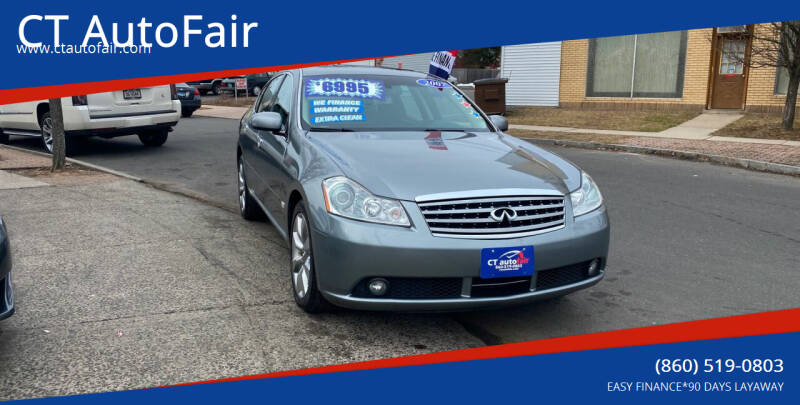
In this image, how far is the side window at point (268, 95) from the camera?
6203mm

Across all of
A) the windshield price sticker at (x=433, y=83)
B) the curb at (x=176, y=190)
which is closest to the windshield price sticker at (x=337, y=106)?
the windshield price sticker at (x=433, y=83)

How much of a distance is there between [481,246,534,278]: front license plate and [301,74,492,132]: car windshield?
Answer: 1.63m

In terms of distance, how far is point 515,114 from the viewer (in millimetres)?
20078

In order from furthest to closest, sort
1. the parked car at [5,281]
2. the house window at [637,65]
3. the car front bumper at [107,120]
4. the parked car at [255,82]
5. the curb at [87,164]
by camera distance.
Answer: the parked car at [255,82], the house window at [637,65], the car front bumper at [107,120], the curb at [87,164], the parked car at [5,281]

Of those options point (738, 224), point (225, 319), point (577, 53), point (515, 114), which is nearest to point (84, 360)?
point (225, 319)

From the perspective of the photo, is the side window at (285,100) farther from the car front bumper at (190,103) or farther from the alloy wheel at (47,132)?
the car front bumper at (190,103)

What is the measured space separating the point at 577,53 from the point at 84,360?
19084 mm

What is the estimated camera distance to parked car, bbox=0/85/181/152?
11.3 meters

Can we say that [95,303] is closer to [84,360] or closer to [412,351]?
[84,360]

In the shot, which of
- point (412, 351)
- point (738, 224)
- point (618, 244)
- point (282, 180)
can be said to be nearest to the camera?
point (412, 351)

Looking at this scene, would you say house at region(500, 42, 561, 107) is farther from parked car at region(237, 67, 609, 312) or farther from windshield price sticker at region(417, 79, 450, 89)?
parked car at region(237, 67, 609, 312)

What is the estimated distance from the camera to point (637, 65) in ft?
64.1

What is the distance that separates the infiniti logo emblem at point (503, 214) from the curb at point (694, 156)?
789 cm

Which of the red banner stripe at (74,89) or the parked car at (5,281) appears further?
the red banner stripe at (74,89)
